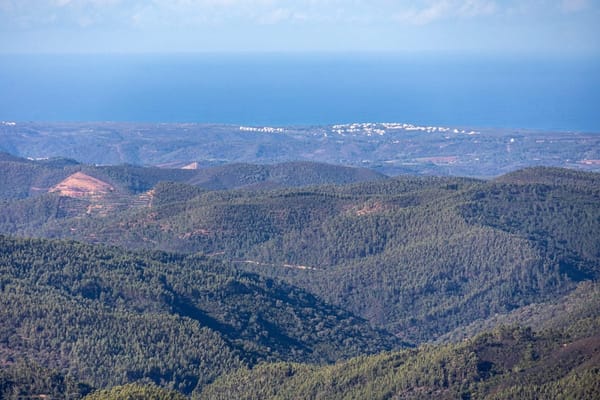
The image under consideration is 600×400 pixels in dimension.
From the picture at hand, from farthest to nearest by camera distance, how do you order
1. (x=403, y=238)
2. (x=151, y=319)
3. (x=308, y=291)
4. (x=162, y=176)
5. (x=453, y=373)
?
(x=162, y=176) → (x=403, y=238) → (x=308, y=291) → (x=151, y=319) → (x=453, y=373)

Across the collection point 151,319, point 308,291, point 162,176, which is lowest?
point 308,291

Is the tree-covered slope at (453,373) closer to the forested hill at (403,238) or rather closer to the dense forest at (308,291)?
the dense forest at (308,291)

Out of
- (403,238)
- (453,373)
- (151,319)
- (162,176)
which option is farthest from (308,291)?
(162,176)

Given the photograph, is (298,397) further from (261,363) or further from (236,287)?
(236,287)

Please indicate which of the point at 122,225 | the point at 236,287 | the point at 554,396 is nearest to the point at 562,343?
the point at 554,396

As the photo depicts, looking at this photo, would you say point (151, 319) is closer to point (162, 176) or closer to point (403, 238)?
point (403, 238)

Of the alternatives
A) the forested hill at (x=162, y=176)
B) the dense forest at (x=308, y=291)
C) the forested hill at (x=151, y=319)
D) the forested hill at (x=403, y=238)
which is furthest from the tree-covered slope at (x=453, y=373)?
the forested hill at (x=162, y=176)

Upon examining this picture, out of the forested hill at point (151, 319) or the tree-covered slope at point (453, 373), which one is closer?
the tree-covered slope at point (453, 373)

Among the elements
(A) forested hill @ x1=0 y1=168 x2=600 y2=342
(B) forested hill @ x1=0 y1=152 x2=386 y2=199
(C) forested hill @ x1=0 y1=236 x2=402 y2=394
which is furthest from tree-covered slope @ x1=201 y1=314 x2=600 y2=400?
(B) forested hill @ x1=0 y1=152 x2=386 y2=199
